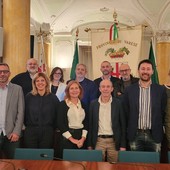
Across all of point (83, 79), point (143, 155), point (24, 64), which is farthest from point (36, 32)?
point (143, 155)

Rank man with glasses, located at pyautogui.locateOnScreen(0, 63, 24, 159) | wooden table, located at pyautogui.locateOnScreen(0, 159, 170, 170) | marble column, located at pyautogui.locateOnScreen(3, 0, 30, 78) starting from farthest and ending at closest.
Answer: marble column, located at pyautogui.locateOnScreen(3, 0, 30, 78) → man with glasses, located at pyautogui.locateOnScreen(0, 63, 24, 159) → wooden table, located at pyautogui.locateOnScreen(0, 159, 170, 170)

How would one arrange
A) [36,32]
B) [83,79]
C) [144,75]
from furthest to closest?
[36,32] < [83,79] < [144,75]

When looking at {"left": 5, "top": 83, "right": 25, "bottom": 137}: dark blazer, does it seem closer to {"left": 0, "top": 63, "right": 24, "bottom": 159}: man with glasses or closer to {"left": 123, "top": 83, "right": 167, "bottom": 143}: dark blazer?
{"left": 0, "top": 63, "right": 24, "bottom": 159}: man with glasses

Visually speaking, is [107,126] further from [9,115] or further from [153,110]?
[9,115]

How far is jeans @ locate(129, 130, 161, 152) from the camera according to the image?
9.96 feet

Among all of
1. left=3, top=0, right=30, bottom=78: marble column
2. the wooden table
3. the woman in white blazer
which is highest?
left=3, top=0, right=30, bottom=78: marble column

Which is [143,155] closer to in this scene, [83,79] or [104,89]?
[104,89]

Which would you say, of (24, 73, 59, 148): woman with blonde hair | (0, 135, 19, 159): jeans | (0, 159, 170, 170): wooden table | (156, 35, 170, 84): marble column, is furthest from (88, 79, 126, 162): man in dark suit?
(156, 35, 170, 84): marble column

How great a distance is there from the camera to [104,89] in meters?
3.06

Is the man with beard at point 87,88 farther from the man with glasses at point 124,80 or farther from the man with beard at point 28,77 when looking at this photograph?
the man with beard at point 28,77

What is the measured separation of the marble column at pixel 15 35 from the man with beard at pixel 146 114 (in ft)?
7.41

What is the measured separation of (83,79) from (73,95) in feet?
3.06

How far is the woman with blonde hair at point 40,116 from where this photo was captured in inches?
124

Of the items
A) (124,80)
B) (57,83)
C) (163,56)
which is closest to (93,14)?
(163,56)
